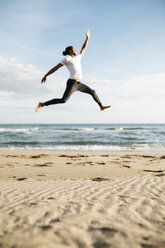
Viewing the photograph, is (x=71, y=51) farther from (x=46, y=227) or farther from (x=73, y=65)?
(x=46, y=227)

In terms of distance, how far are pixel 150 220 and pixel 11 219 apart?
77.4 inches

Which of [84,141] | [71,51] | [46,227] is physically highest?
[71,51]

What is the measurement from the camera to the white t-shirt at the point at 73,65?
486cm

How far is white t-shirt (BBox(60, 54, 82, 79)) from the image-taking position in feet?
15.9

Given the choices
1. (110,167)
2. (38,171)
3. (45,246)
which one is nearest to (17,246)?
(45,246)

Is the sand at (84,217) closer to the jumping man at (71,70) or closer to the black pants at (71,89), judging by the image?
the black pants at (71,89)

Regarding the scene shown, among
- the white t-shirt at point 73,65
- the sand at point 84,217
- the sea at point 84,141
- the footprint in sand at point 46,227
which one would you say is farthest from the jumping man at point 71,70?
the sea at point 84,141

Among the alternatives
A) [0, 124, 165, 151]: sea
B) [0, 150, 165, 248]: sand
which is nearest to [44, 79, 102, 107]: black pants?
[0, 150, 165, 248]: sand

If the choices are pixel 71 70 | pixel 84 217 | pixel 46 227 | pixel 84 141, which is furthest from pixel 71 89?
pixel 84 141

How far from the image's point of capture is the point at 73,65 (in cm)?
491

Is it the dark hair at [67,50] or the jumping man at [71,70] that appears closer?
the jumping man at [71,70]

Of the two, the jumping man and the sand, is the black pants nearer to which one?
the jumping man

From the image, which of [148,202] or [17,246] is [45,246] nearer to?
[17,246]

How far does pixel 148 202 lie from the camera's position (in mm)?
3715
